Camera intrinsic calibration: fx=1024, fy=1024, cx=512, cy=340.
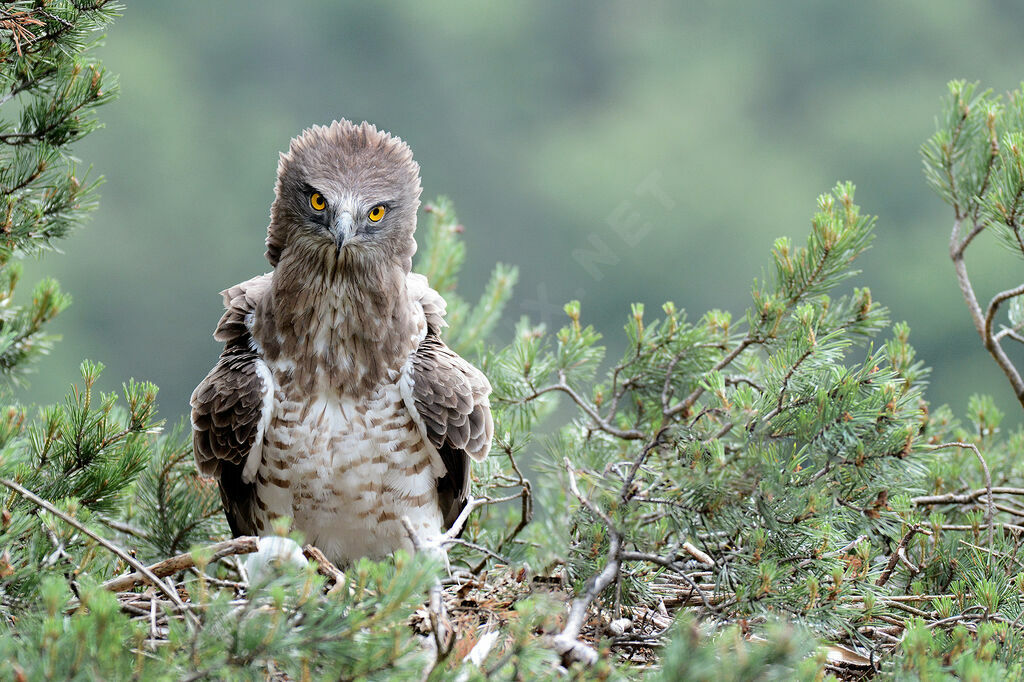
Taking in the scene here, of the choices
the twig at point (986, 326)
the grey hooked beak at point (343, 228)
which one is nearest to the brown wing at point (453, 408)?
the grey hooked beak at point (343, 228)

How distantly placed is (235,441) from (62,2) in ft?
4.19

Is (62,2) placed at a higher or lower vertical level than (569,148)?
lower

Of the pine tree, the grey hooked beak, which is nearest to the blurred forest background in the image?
the pine tree

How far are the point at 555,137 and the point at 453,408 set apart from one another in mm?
18028

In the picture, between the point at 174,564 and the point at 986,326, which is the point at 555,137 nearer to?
the point at 986,326

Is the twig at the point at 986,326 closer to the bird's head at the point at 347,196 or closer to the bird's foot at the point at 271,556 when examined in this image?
the bird's head at the point at 347,196

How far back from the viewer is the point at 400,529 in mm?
3154

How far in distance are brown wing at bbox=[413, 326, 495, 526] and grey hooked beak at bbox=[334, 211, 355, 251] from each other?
45 cm

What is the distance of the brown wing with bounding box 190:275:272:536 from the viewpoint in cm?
299

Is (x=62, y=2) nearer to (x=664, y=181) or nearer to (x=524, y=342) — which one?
(x=524, y=342)

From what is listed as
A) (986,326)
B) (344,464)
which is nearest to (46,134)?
(344,464)

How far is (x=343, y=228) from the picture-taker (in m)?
2.86

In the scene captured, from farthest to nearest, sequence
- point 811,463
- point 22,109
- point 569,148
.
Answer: point 569,148
point 22,109
point 811,463

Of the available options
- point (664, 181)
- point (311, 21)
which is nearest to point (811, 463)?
point (664, 181)
